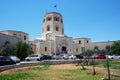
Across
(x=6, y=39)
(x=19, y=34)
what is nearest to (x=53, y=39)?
(x=19, y=34)

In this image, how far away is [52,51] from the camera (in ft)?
237

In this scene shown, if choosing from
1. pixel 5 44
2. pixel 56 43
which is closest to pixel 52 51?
pixel 56 43

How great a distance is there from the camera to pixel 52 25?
242 ft

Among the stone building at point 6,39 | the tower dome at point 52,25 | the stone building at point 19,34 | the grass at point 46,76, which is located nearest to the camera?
the grass at point 46,76

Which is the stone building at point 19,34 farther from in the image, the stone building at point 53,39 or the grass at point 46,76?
the grass at point 46,76

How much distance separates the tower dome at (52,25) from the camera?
74062 mm

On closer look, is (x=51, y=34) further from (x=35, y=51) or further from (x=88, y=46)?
(x=88, y=46)

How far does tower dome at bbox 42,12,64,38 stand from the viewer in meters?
74.1

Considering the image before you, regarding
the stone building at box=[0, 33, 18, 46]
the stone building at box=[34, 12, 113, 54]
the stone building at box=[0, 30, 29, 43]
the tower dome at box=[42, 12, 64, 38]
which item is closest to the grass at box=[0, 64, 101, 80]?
the stone building at box=[0, 33, 18, 46]

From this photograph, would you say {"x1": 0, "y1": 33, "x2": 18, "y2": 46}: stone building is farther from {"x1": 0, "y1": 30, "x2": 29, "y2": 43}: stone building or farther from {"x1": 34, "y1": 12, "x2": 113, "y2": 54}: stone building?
{"x1": 34, "y1": 12, "x2": 113, "y2": 54}: stone building

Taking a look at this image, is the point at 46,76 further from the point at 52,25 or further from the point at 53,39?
the point at 52,25

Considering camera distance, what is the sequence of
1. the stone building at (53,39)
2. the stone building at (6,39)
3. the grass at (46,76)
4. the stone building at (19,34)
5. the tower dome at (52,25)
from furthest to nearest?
the tower dome at (52,25) → the stone building at (53,39) → the stone building at (19,34) → the stone building at (6,39) → the grass at (46,76)

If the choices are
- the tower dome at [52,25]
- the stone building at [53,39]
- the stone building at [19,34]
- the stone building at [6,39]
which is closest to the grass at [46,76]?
the stone building at [6,39]

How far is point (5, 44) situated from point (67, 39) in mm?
24847
